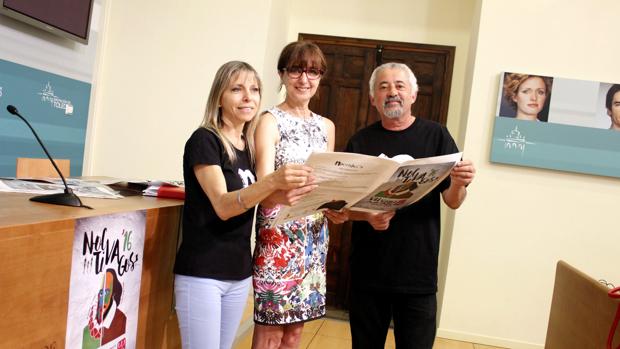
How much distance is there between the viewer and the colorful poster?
4.91 ft

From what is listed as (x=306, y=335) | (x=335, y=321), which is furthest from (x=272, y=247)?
(x=335, y=321)

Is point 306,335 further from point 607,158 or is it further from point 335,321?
point 607,158

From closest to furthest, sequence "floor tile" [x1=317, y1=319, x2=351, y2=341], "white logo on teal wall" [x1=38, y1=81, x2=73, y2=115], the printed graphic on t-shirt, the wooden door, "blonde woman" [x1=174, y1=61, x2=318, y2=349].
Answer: "blonde woman" [x1=174, y1=61, x2=318, y2=349]
the printed graphic on t-shirt
"white logo on teal wall" [x1=38, y1=81, x2=73, y2=115]
"floor tile" [x1=317, y1=319, x2=351, y2=341]
the wooden door

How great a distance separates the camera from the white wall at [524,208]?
3812mm

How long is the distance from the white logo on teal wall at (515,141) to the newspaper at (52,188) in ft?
9.07

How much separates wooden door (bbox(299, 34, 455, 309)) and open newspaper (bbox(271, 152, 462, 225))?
9.38ft

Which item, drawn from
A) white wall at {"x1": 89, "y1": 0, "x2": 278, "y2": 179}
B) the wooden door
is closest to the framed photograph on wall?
the wooden door

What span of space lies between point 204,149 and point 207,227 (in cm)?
24

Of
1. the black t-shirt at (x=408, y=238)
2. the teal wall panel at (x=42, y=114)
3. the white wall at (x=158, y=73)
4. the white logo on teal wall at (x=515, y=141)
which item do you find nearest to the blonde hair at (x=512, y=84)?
the white logo on teal wall at (x=515, y=141)

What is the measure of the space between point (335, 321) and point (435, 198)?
8.69 ft

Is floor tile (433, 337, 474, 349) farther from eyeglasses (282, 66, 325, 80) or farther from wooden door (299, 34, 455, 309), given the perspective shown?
eyeglasses (282, 66, 325, 80)

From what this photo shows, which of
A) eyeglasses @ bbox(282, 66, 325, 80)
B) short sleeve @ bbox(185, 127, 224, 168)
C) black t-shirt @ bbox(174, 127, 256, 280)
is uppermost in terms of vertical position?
eyeglasses @ bbox(282, 66, 325, 80)

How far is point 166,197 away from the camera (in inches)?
86.9

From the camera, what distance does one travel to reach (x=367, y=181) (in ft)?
5.22
